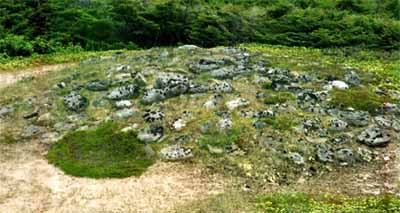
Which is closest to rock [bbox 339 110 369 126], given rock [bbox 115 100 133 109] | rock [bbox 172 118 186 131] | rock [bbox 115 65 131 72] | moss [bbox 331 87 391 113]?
moss [bbox 331 87 391 113]

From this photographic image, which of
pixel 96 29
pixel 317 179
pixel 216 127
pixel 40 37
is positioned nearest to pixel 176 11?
pixel 96 29

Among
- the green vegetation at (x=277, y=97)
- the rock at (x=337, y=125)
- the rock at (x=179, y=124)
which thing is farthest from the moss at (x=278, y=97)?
the rock at (x=179, y=124)

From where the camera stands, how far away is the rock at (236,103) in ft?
57.1

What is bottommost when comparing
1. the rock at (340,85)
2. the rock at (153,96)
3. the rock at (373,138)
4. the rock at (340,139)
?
the rock at (153,96)

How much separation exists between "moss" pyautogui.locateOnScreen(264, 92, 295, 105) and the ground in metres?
3.02

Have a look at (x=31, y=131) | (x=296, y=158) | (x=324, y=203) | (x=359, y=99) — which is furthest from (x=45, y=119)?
(x=359, y=99)

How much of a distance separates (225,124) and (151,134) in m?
1.82

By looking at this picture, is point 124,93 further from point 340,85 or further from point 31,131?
point 340,85

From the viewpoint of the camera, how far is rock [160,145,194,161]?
1560 centimetres

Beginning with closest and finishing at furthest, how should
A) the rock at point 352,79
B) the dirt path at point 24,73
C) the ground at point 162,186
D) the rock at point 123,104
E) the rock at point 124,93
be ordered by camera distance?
the ground at point 162,186 → the rock at point 123,104 → the rock at point 124,93 → the rock at point 352,79 → the dirt path at point 24,73

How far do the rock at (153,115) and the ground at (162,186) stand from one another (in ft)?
6.17

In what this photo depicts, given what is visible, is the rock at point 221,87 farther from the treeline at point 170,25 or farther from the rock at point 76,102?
the treeline at point 170,25

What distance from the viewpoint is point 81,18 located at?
87.6 ft

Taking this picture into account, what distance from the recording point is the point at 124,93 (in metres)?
18.5
